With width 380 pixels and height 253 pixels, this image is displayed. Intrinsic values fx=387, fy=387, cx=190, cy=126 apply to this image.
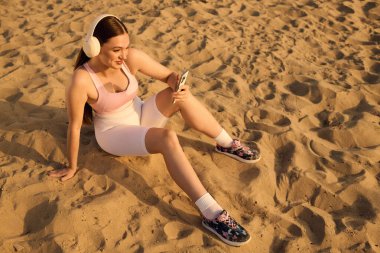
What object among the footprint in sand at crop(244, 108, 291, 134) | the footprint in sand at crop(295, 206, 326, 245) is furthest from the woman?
the footprint in sand at crop(244, 108, 291, 134)

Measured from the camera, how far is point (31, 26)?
5.50 m

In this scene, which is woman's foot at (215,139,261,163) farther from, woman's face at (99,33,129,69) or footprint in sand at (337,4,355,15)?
footprint in sand at (337,4,355,15)

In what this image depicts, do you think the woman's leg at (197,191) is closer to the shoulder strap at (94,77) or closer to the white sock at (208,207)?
the white sock at (208,207)

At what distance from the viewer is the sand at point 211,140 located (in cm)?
266

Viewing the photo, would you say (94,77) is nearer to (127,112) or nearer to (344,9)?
(127,112)

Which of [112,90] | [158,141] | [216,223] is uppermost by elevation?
[112,90]

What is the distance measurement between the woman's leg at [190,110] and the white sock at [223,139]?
0.22 feet

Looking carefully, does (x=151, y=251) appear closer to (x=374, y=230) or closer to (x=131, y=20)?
(x=374, y=230)

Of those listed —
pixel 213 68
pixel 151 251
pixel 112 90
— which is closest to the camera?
pixel 151 251

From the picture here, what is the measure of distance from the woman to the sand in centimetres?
19

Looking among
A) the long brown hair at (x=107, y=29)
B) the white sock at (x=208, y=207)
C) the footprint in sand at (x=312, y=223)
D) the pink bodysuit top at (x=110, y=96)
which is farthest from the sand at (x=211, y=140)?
the long brown hair at (x=107, y=29)

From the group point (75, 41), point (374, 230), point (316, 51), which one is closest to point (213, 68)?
point (316, 51)

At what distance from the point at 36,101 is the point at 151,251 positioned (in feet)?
7.01

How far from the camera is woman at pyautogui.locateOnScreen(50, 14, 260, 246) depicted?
2607 mm
